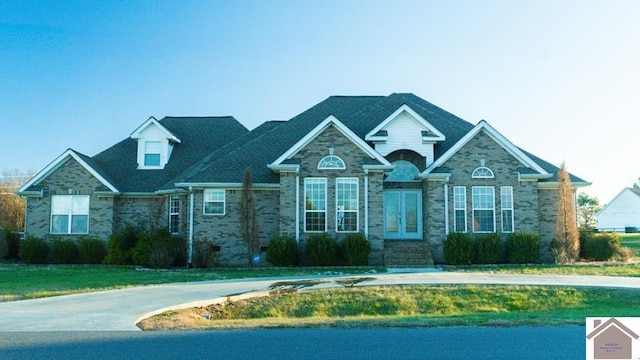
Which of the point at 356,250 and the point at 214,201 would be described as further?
the point at 214,201

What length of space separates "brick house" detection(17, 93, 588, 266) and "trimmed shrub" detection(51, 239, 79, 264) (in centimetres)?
84

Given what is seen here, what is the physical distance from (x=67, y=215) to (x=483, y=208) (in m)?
19.4

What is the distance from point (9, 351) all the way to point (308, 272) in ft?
43.8

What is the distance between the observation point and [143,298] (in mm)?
14500

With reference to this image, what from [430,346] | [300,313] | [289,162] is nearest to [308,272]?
[289,162]

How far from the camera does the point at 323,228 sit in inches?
932

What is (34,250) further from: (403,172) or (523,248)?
(523,248)

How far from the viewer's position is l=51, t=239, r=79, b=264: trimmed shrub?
86.3 feet

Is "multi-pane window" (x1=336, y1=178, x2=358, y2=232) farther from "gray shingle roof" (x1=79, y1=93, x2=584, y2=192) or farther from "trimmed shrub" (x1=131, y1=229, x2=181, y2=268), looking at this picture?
"trimmed shrub" (x1=131, y1=229, x2=181, y2=268)

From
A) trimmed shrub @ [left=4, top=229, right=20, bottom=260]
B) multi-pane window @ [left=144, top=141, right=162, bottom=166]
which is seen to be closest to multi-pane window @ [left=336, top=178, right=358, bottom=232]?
multi-pane window @ [left=144, top=141, right=162, bottom=166]

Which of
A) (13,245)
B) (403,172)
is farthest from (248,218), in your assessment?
(13,245)

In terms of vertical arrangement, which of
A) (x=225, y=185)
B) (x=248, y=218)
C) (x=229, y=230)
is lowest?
Result: (x=229, y=230)

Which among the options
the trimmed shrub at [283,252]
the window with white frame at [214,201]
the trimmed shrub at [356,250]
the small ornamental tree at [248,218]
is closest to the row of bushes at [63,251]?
the window with white frame at [214,201]

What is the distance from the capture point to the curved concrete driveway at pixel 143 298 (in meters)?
11.2
